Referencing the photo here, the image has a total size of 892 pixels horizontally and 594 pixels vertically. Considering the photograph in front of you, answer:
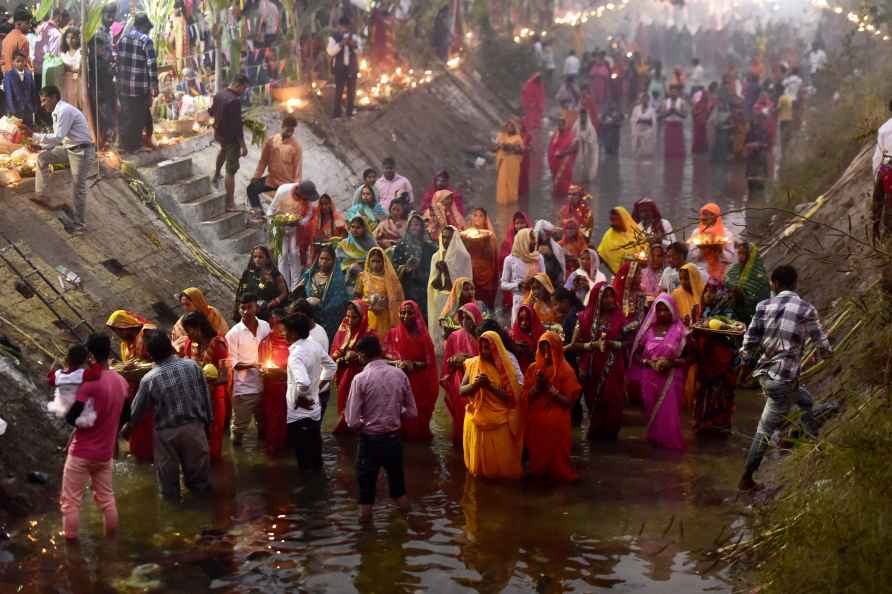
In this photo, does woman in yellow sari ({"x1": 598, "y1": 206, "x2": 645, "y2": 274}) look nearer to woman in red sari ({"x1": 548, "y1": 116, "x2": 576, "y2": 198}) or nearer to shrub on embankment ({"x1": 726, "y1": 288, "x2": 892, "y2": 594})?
shrub on embankment ({"x1": 726, "y1": 288, "x2": 892, "y2": 594})

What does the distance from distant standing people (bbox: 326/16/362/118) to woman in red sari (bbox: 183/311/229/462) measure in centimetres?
1257

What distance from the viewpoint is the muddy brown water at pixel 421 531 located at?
326 inches

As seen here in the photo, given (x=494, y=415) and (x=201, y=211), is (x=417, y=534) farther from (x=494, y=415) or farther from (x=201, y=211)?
(x=201, y=211)

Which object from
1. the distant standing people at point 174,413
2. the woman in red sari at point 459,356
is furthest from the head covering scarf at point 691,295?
the distant standing people at point 174,413

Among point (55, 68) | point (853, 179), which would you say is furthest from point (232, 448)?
point (853, 179)

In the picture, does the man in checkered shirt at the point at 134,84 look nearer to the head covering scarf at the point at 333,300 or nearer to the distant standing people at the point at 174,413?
the head covering scarf at the point at 333,300

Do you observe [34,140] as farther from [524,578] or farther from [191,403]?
[524,578]

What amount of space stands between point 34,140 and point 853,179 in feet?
27.8

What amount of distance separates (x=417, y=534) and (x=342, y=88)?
14638 mm

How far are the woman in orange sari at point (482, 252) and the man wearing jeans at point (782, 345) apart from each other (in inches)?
231

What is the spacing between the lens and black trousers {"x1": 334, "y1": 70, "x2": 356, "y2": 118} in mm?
22703

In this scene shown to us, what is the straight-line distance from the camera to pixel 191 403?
9.38m

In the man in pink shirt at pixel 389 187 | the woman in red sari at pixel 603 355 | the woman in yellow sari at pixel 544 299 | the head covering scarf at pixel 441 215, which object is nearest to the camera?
the woman in red sari at pixel 603 355

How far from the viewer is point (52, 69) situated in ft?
50.4
